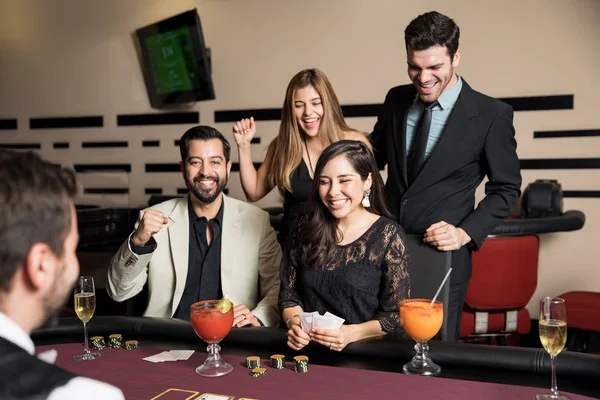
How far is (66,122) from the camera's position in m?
5.24

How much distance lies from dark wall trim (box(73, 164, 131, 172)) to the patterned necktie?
343cm

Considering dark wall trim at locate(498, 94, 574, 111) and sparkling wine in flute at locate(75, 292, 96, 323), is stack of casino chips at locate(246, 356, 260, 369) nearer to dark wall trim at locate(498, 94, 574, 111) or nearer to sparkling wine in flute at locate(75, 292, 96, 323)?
sparkling wine in flute at locate(75, 292, 96, 323)

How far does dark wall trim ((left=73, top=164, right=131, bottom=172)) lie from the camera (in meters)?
5.10

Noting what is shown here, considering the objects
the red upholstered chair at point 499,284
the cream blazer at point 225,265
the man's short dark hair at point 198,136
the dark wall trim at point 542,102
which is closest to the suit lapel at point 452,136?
the cream blazer at point 225,265

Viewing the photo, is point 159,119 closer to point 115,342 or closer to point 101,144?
point 101,144

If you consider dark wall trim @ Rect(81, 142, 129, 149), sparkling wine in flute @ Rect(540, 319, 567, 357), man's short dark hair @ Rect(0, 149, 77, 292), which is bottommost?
sparkling wine in flute @ Rect(540, 319, 567, 357)

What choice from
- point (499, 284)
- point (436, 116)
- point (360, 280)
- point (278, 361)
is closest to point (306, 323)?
point (278, 361)

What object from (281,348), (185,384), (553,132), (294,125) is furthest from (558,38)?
(185,384)

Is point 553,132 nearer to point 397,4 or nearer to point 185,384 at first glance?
point 397,4

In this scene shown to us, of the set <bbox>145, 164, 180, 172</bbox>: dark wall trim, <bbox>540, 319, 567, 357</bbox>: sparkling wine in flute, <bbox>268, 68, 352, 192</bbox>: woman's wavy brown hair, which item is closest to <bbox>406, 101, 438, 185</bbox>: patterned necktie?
<bbox>268, 68, 352, 192</bbox>: woman's wavy brown hair

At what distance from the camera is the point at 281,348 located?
152 centimetres

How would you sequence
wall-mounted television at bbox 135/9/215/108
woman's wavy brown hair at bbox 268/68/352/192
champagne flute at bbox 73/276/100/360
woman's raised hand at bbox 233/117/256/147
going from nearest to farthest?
champagne flute at bbox 73/276/100/360
woman's wavy brown hair at bbox 268/68/352/192
woman's raised hand at bbox 233/117/256/147
wall-mounted television at bbox 135/9/215/108

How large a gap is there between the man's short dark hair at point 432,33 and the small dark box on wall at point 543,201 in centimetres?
177

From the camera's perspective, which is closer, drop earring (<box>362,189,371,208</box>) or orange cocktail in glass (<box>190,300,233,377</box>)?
orange cocktail in glass (<box>190,300,233,377</box>)
